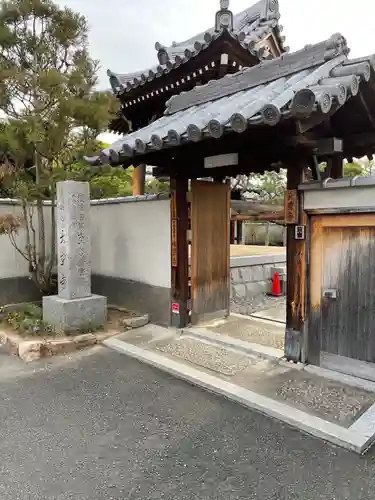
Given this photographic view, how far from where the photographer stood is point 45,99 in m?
7.24

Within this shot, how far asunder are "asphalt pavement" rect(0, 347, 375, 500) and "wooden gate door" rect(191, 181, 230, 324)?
2.60 metres

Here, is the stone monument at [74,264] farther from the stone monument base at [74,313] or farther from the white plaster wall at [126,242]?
the white plaster wall at [126,242]

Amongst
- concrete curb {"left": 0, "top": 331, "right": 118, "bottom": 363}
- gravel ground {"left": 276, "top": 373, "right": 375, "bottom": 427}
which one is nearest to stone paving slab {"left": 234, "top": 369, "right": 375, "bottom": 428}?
gravel ground {"left": 276, "top": 373, "right": 375, "bottom": 427}

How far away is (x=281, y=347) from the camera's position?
19.3ft

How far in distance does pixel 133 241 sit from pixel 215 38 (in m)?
4.41

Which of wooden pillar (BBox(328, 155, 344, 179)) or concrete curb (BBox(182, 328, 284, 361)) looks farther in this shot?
wooden pillar (BBox(328, 155, 344, 179))

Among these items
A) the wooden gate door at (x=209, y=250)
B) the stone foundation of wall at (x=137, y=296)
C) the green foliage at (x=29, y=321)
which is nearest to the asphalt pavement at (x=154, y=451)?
the green foliage at (x=29, y=321)

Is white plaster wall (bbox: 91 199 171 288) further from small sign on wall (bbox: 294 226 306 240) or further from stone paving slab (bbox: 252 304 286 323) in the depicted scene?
small sign on wall (bbox: 294 226 306 240)

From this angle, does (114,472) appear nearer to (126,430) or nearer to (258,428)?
(126,430)

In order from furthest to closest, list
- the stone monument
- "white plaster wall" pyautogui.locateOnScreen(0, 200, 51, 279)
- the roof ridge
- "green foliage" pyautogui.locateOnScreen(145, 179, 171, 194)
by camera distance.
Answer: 1. "green foliage" pyautogui.locateOnScreen(145, 179, 171, 194)
2. "white plaster wall" pyautogui.locateOnScreen(0, 200, 51, 279)
3. the stone monument
4. the roof ridge

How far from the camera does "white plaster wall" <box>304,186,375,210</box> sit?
4504 mm

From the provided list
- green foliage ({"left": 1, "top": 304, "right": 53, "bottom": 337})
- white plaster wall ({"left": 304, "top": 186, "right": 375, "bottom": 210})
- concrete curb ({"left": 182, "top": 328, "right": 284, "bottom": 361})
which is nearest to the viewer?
white plaster wall ({"left": 304, "top": 186, "right": 375, "bottom": 210})

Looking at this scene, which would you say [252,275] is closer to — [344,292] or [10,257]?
[344,292]

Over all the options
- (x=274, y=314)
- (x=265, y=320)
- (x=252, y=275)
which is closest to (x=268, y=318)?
(x=265, y=320)
